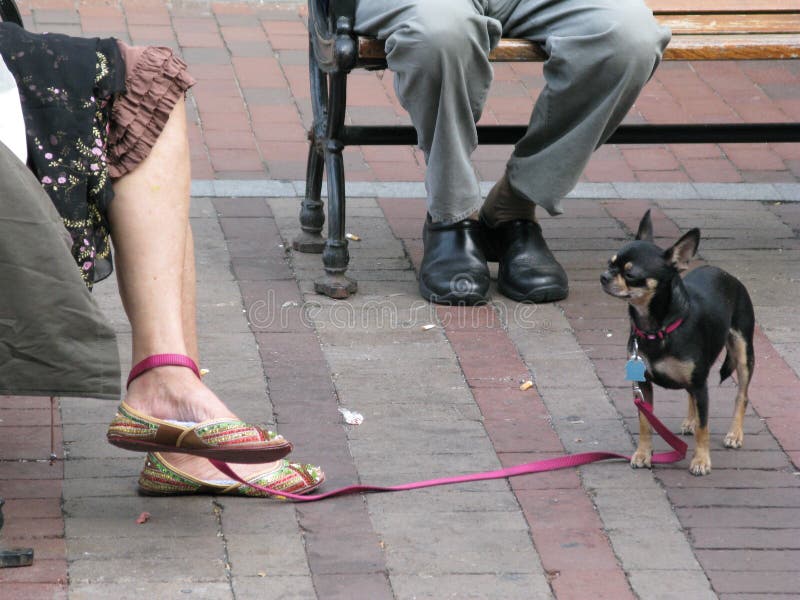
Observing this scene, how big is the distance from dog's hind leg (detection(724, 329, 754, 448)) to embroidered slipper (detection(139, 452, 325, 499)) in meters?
1.03

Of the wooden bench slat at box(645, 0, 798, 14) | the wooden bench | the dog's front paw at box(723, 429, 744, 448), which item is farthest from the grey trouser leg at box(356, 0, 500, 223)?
the dog's front paw at box(723, 429, 744, 448)

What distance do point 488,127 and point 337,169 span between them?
53 centimetres

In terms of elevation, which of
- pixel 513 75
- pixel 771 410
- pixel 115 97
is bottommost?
pixel 513 75

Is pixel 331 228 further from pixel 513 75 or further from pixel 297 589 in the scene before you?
pixel 513 75

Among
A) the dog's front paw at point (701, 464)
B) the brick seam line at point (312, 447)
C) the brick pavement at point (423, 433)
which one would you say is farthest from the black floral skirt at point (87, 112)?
the dog's front paw at point (701, 464)

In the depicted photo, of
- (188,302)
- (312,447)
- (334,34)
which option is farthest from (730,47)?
(188,302)

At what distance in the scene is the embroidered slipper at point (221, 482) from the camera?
2934mm

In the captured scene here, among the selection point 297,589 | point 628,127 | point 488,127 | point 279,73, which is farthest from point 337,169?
point 279,73

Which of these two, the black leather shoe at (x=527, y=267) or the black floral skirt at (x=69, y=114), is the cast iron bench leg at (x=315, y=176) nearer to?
the black leather shoe at (x=527, y=267)

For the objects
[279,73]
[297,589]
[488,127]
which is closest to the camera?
[297,589]

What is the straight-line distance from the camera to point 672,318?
3.05 meters

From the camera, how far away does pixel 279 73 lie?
6.45 meters

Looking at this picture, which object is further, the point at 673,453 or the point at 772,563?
the point at 673,453

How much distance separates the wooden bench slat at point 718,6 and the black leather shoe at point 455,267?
1.01 metres
